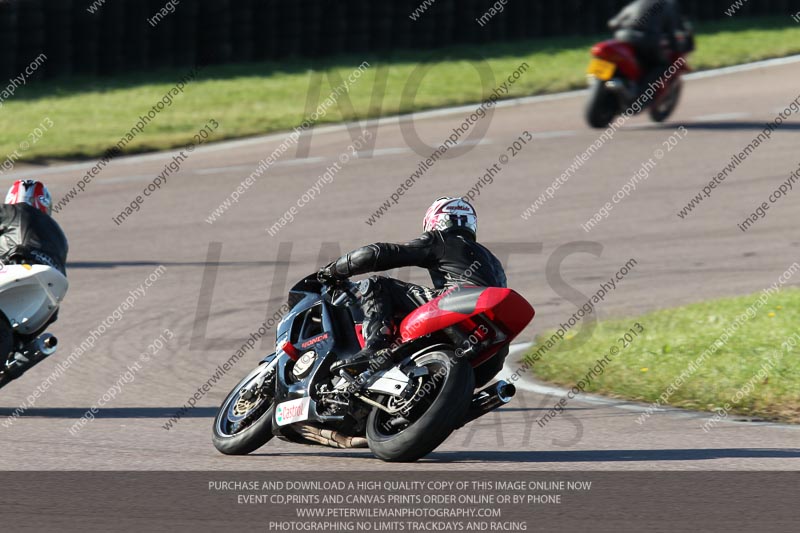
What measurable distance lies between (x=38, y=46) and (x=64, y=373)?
1309cm

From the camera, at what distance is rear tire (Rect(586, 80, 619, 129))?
65.3 feet

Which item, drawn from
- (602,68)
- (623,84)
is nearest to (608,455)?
(602,68)

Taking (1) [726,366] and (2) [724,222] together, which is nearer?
(1) [726,366]

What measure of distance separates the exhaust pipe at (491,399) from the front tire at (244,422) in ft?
3.93

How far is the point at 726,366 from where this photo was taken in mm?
9984

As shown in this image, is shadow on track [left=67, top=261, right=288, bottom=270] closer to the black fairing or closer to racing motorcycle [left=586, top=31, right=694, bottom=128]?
racing motorcycle [left=586, top=31, right=694, bottom=128]

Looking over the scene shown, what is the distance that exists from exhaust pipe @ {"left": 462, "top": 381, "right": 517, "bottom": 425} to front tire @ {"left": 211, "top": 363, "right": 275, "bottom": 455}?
120 centimetres

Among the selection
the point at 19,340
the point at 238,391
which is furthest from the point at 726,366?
the point at 19,340

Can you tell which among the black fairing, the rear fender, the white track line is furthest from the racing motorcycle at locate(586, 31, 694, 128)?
the black fairing

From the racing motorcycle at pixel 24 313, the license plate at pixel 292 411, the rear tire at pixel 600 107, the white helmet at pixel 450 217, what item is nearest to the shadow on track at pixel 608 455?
the license plate at pixel 292 411

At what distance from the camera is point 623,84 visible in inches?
766
